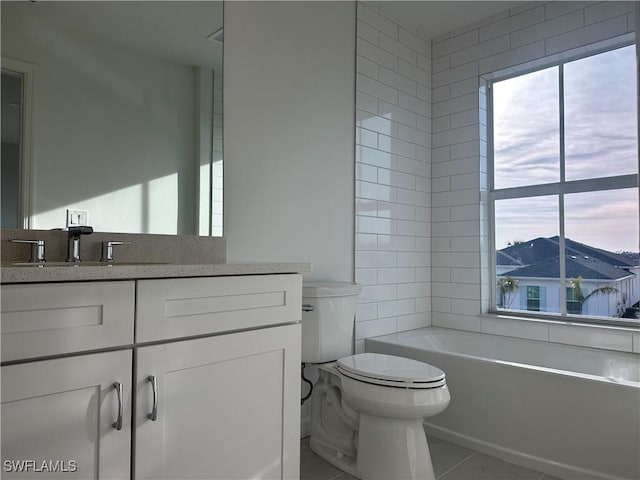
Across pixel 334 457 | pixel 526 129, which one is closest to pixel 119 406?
pixel 334 457

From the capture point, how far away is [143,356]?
1086mm

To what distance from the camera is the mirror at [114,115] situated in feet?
4.95

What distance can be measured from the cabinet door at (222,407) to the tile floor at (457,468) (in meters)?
0.69

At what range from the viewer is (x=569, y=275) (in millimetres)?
2771

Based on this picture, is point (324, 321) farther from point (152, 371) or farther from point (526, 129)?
point (526, 129)

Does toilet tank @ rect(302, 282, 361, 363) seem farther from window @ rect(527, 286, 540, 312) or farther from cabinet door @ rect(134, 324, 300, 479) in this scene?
window @ rect(527, 286, 540, 312)

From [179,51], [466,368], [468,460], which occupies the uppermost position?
[179,51]

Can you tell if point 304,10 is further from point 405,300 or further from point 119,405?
point 119,405

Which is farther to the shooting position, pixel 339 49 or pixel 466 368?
pixel 339 49

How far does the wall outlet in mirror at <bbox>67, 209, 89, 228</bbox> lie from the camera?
1.58 m

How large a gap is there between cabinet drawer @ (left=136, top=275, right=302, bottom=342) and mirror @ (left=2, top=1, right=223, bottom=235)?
658 mm

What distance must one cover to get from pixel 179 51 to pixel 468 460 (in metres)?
2.31

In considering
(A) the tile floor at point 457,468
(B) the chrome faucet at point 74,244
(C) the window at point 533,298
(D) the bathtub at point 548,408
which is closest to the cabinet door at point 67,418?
(B) the chrome faucet at point 74,244

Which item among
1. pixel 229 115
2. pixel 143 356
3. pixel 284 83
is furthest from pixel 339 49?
pixel 143 356
